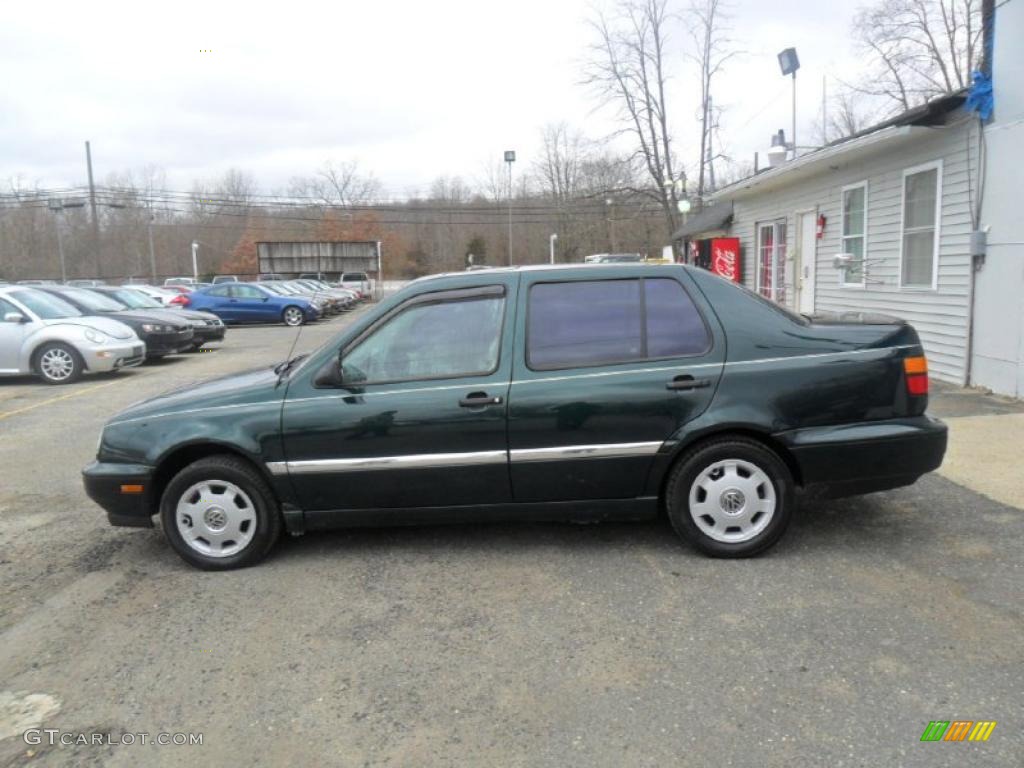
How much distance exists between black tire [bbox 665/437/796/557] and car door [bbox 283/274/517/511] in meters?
0.96

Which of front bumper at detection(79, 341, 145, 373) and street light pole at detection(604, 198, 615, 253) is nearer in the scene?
front bumper at detection(79, 341, 145, 373)

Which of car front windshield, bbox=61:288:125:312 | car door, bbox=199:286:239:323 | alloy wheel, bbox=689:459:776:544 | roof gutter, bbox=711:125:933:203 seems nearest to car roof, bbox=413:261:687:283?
alloy wheel, bbox=689:459:776:544

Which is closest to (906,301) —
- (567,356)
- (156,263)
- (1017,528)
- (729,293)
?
(1017,528)

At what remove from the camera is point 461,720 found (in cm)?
276

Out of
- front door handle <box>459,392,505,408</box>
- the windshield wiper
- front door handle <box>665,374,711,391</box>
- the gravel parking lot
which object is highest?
the windshield wiper

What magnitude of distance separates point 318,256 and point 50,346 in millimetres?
39179

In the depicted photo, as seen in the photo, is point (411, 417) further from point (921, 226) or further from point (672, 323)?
point (921, 226)

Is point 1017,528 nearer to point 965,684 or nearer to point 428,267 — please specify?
point 965,684

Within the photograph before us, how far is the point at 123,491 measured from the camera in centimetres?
416

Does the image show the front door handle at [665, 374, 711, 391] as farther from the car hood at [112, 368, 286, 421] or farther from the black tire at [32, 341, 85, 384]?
the black tire at [32, 341, 85, 384]

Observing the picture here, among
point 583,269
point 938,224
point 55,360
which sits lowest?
point 55,360

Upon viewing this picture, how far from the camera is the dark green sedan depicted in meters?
3.96

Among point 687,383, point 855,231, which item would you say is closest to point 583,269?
point 687,383

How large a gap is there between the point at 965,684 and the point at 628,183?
3303 centimetres
